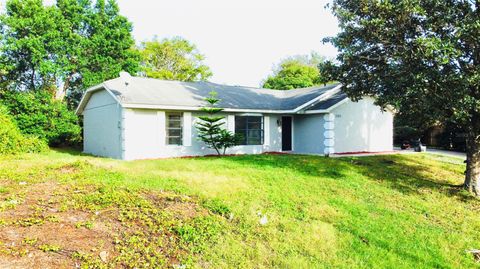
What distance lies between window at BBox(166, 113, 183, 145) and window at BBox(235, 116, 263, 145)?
278 centimetres

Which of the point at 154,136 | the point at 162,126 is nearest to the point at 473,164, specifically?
the point at 162,126

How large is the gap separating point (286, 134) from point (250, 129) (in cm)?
222

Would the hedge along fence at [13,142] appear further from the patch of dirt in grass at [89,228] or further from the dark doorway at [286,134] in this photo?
the dark doorway at [286,134]

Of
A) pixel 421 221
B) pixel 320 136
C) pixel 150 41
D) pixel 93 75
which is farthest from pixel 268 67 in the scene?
pixel 421 221

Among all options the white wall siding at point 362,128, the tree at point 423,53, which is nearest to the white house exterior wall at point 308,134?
the white wall siding at point 362,128

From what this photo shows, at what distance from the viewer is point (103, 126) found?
611 inches

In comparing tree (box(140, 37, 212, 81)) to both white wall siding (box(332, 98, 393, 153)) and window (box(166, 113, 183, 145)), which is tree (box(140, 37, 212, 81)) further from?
white wall siding (box(332, 98, 393, 153))

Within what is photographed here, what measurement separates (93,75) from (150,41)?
47.8 feet

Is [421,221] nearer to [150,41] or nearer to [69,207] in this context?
[69,207]

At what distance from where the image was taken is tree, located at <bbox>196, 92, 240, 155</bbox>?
1395 cm

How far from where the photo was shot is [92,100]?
1703 cm

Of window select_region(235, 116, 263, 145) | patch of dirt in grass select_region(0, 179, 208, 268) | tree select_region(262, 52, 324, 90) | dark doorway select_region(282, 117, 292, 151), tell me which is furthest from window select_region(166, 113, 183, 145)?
tree select_region(262, 52, 324, 90)

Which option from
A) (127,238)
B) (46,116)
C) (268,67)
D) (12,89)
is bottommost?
(127,238)

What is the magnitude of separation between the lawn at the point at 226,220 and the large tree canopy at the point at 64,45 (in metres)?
13.0
